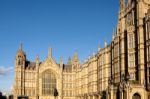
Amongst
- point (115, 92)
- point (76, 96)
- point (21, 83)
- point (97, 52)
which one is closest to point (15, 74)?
point (21, 83)

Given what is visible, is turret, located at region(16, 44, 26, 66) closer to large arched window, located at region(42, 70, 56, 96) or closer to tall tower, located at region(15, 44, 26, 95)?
tall tower, located at region(15, 44, 26, 95)

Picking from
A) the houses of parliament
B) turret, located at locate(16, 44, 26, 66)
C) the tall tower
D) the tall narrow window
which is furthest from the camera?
turret, located at locate(16, 44, 26, 66)

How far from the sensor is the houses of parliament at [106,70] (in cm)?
6531

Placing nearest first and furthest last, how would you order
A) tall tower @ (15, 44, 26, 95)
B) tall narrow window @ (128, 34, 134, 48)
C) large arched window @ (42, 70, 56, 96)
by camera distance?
1. tall narrow window @ (128, 34, 134, 48)
2. tall tower @ (15, 44, 26, 95)
3. large arched window @ (42, 70, 56, 96)

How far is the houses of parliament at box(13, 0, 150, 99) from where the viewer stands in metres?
65.3

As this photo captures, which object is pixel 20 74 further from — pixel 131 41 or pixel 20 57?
pixel 131 41

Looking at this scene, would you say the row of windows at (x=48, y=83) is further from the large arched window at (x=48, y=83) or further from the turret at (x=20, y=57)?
the turret at (x=20, y=57)

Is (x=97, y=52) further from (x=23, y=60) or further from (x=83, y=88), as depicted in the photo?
(x=23, y=60)

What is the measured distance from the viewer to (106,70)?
90.6 meters

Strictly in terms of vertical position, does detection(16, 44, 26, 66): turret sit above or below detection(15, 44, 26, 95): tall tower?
above

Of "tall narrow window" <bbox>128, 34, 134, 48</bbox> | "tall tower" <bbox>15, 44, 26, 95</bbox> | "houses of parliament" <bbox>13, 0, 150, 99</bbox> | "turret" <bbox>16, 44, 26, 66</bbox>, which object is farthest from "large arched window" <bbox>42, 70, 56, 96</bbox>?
"tall narrow window" <bbox>128, 34, 134, 48</bbox>

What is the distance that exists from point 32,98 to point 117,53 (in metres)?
49.4

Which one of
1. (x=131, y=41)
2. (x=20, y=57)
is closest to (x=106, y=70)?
(x=131, y=41)

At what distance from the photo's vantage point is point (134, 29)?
70.2 m
